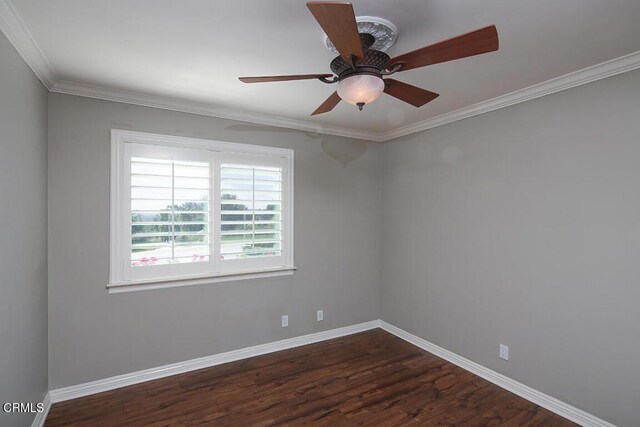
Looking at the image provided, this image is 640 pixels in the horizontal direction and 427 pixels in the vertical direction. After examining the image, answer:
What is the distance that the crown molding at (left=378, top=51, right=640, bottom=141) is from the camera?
6.93 ft

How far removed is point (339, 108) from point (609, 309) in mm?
2591

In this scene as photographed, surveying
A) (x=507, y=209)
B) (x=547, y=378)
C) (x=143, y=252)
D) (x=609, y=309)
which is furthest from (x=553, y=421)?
(x=143, y=252)

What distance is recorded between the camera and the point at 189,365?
3.05 metres

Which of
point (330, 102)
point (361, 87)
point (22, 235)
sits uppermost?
point (330, 102)

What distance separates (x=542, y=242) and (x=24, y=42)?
373 cm

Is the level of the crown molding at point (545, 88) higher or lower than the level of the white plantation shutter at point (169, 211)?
higher

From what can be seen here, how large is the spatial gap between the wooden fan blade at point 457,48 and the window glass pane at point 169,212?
2149mm

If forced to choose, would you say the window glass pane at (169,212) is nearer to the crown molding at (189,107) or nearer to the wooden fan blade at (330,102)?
the crown molding at (189,107)

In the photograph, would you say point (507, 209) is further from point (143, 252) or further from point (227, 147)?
point (143, 252)

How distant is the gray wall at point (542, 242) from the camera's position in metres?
2.16

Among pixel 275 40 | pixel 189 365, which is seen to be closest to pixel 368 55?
pixel 275 40

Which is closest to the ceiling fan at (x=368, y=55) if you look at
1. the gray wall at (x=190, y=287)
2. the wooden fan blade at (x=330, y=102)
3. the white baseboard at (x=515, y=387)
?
the wooden fan blade at (x=330, y=102)

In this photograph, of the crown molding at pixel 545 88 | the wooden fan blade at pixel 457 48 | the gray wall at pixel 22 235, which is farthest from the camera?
the crown molding at pixel 545 88

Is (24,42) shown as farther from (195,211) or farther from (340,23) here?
(340,23)
